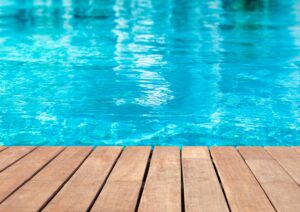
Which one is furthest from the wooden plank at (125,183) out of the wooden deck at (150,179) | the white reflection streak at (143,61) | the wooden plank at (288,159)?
the white reflection streak at (143,61)

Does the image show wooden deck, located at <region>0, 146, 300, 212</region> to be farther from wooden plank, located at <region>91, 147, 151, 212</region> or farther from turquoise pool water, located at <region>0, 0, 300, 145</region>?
turquoise pool water, located at <region>0, 0, 300, 145</region>

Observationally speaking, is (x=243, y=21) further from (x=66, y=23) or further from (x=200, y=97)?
(x=200, y=97)

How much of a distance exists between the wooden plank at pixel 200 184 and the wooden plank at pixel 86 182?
0.45 meters

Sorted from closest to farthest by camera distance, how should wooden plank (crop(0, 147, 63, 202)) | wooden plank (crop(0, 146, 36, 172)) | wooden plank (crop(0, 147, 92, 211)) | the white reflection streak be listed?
1. wooden plank (crop(0, 147, 92, 211))
2. wooden plank (crop(0, 147, 63, 202))
3. wooden plank (crop(0, 146, 36, 172))
4. the white reflection streak

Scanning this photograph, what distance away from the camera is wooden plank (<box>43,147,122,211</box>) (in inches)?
84.4

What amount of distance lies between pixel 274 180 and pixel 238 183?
212mm

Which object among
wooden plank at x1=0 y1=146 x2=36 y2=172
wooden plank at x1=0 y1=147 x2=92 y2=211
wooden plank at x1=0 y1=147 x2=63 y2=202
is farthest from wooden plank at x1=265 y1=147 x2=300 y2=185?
wooden plank at x1=0 y1=146 x2=36 y2=172

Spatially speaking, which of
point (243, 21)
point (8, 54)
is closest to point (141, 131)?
point (8, 54)

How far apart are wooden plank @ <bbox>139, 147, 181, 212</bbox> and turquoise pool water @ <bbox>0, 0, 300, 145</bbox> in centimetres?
196

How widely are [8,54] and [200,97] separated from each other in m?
4.40

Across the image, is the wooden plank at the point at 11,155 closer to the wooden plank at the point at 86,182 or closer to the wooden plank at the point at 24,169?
the wooden plank at the point at 24,169

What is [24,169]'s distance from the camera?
105 inches

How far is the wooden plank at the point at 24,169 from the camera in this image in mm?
2388

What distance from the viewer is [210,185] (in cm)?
241
